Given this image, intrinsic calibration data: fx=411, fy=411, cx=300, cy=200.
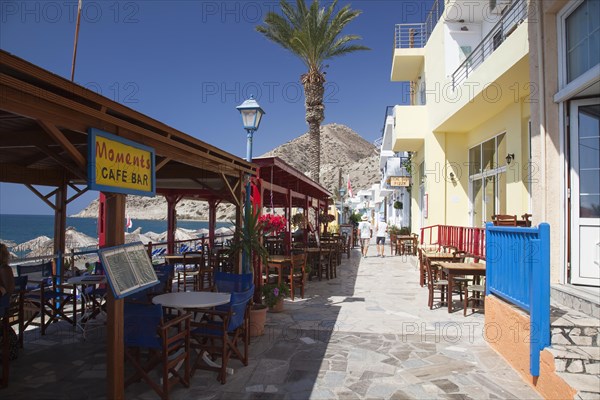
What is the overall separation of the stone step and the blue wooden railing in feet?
1.17

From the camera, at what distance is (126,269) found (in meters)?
3.61

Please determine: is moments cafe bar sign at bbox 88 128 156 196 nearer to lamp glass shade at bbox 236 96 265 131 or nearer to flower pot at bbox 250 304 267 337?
flower pot at bbox 250 304 267 337

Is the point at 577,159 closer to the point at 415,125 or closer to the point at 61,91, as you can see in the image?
the point at 61,91

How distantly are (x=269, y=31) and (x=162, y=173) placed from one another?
11.8 meters

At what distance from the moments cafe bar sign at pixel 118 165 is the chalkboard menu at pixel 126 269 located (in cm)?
52

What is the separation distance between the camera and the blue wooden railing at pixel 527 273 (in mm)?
3846

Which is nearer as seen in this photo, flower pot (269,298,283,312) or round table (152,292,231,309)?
round table (152,292,231,309)

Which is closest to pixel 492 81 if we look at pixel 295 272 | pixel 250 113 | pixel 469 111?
pixel 469 111

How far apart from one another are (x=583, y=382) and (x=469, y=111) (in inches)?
303

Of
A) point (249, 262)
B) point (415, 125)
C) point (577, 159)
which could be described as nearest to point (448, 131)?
point (415, 125)

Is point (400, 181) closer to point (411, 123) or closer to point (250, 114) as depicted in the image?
point (411, 123)

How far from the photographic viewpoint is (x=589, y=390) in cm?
326

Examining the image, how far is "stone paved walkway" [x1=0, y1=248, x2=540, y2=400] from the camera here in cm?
394

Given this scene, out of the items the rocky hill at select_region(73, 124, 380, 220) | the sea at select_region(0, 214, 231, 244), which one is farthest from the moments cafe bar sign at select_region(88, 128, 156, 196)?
the rocky hill at select_region(73, 124, 380, 220)
